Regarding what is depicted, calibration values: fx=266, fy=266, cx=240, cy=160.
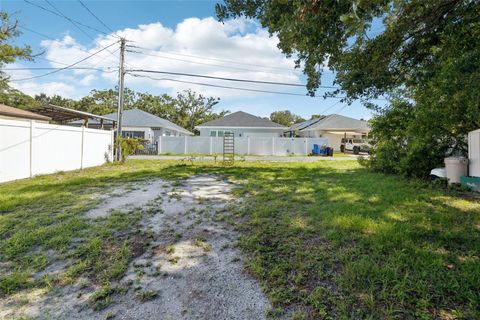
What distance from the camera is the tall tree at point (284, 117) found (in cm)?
5809

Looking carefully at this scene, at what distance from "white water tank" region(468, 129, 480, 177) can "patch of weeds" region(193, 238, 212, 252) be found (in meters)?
6.66

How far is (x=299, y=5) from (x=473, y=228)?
12.4 feet

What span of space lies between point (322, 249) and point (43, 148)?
30.9 feet

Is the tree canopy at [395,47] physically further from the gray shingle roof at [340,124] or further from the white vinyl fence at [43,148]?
the gray shingle roof at [340,124]

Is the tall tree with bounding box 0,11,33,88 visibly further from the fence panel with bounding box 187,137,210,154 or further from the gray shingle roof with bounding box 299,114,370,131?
the gray shingle roof with bounding box 299,114,370,131

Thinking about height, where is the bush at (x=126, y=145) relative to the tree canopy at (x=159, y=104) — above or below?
below

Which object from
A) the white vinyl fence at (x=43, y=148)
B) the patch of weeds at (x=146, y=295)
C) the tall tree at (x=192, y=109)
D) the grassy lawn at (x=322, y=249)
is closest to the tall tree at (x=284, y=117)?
the tall tree at (x=192, y=109)

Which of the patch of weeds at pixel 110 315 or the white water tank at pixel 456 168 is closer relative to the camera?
the patch of weeds at pixel 110 315

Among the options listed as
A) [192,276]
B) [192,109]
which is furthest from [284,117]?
[192,276]

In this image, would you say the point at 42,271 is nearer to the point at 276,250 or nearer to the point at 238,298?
the point at 238,298

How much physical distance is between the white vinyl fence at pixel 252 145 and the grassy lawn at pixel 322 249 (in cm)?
1720

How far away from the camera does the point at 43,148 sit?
28.7ft

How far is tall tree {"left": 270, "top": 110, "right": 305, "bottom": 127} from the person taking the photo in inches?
2287

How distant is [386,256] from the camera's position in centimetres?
287
